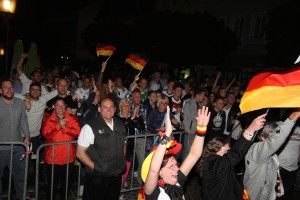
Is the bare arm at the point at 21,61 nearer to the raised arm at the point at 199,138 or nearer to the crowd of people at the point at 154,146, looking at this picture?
the crowd of people at the point at 154,146

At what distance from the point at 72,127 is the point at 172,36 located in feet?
76.6

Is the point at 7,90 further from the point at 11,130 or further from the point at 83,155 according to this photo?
the point at 83,155

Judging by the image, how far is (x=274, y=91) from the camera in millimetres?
3889

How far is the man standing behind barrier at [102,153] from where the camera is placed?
4.58 meters

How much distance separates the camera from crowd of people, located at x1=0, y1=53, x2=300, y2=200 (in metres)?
3.42

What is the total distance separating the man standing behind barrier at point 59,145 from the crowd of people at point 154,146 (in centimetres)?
2

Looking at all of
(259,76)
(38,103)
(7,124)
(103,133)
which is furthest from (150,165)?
(38,103)

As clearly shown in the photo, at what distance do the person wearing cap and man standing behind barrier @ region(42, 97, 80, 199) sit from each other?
2.62 meters

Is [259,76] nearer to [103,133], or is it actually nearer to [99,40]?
[103,133]

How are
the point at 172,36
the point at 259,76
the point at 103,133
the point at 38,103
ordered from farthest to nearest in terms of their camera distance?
the point at 172,36
the point at 38,103
the point at 103,133
the point at 259,76

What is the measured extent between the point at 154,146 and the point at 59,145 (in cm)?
164

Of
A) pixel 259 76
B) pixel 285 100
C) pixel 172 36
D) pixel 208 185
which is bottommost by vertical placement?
pixel 208 185

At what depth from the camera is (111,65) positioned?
36375 millimetres

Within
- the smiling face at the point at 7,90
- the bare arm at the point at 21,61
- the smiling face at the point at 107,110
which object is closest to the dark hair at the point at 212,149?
the smiling face at the point at 107,110
